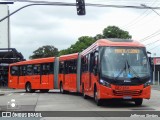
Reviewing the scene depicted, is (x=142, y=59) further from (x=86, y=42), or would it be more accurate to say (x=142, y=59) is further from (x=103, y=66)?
(x=86, y=42)

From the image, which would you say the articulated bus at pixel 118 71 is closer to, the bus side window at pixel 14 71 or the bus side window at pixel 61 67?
the bus side window at pixel 61 67

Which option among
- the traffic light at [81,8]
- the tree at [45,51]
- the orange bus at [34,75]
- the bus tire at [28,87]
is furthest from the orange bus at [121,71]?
the tree at [45,51]

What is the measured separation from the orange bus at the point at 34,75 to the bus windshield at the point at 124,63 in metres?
15.7

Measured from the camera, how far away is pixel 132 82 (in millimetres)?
20516

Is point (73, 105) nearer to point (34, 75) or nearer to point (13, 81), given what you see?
point (34, 75)

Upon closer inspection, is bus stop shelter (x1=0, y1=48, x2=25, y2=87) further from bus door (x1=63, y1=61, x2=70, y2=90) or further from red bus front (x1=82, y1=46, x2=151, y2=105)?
red bus front (x1=82, y1=46, x2=151, y2=105)

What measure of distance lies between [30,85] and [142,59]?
19597mm

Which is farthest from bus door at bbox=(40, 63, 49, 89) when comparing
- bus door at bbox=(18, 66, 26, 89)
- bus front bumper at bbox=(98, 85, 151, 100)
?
bus front bumper at bbox=(98, 85, 151, 100)

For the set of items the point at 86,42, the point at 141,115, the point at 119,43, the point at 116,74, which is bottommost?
the point at 141,115

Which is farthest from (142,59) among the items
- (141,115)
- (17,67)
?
(17,67)

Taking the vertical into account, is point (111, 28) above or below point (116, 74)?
above

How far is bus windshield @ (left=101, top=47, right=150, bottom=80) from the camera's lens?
2072cm

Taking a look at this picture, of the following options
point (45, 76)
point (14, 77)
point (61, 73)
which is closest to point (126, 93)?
point (61, 73)

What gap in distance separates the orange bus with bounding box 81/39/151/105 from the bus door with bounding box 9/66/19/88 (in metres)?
20.3
